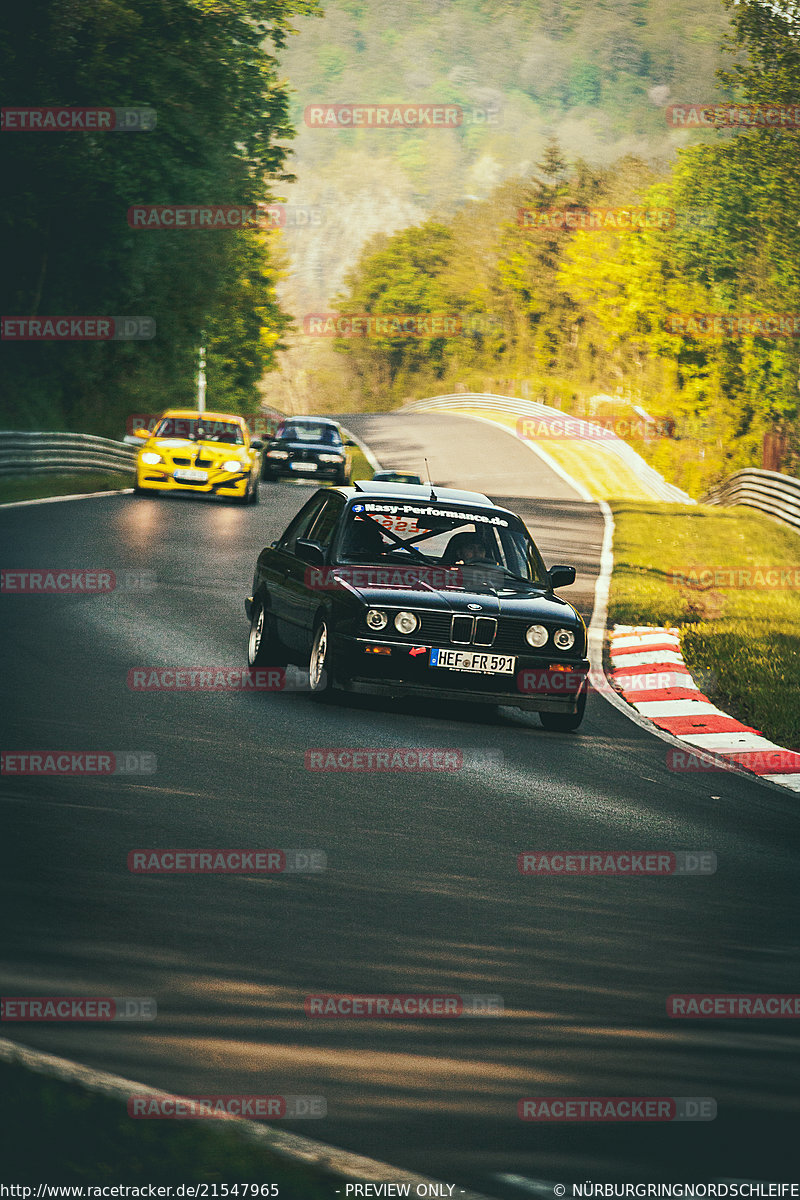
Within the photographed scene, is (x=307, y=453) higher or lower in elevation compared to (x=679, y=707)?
higher

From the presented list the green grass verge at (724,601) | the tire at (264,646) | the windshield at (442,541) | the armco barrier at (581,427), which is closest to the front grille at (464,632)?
the windshield at (442,541)

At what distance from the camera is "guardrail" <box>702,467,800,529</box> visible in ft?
111

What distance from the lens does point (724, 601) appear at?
20188mm

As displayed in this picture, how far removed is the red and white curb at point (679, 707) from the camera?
34.5 feet

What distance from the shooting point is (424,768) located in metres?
9.22

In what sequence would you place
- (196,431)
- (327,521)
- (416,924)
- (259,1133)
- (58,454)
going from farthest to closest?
(58,454)
(196,431)
(327,521)
(416,924)
(259,1133)

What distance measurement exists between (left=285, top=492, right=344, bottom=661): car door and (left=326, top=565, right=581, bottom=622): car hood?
196 mm

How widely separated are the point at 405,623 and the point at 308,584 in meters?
1.09

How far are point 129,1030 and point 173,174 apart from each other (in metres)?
47.2

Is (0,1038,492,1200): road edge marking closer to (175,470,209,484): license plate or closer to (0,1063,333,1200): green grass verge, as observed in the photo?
(0,1063,333,1200): green grass verge

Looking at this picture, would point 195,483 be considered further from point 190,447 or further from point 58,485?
point 58,485

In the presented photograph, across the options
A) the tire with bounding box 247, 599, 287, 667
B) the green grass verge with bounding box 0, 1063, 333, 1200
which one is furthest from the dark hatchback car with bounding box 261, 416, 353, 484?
the green grass verge with bounding box 0, 1063, 333, 1200

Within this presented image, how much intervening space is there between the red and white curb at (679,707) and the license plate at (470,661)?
1.39 metres

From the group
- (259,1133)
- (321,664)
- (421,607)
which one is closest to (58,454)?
(321,664)
